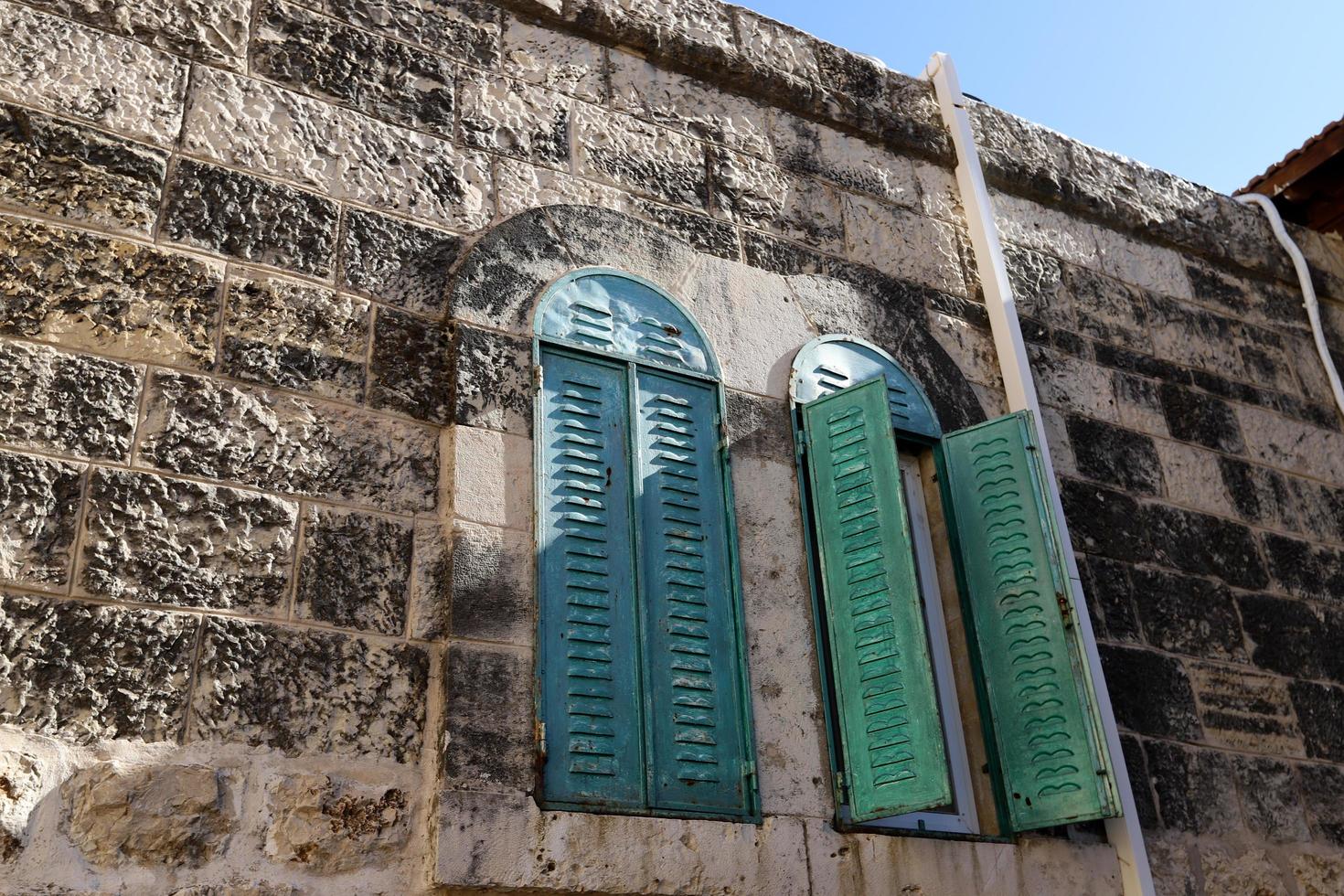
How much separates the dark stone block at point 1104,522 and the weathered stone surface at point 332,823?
260cm

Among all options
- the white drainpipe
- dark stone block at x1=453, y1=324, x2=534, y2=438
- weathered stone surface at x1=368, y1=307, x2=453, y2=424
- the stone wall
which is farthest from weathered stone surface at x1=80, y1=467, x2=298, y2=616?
the white drainpipe

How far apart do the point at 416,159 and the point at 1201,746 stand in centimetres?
311

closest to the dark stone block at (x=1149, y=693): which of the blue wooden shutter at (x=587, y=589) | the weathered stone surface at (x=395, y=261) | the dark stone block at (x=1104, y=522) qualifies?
the dark stone block at (x=1104, y=522)

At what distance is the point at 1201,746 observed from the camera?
4.69m

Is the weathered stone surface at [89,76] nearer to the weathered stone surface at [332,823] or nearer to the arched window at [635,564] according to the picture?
the arched window at [635,564]

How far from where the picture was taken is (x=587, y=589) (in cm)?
374

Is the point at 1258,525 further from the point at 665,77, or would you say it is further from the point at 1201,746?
the point at 665,77

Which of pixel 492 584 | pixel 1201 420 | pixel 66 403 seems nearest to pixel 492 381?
pixel 492 584

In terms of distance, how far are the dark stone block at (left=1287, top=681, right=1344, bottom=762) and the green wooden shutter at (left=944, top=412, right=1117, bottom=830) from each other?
1.39 metres

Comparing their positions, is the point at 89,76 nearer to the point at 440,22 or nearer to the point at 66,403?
the point at 66,403

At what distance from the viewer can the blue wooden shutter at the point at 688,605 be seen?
367cm

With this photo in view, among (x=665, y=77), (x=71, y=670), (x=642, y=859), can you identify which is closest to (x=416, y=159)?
(x=665, y=77)

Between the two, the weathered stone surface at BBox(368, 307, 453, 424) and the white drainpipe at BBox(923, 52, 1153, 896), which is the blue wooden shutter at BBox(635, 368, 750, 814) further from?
the white drainpipe at BBox(923, 52, 1153, 896)

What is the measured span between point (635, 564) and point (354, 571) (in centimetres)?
75
